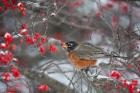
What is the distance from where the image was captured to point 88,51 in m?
6.03

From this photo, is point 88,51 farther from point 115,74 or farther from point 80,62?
point 115,74

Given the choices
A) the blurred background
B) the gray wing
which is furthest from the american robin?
the blurred background

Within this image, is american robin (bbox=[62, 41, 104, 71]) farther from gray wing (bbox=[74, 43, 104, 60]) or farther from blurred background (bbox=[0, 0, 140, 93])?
blurred background (bbox=[0, 0, 140, 93])

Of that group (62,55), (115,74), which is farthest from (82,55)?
(62,55)

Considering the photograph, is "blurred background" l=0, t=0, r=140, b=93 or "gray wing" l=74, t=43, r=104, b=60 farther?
"gray wing" l=74, t=43, r=104, b=60

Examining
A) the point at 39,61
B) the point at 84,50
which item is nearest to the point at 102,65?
the point at 84,50

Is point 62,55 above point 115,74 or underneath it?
underneath

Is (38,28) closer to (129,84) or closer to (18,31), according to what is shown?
(18,31)

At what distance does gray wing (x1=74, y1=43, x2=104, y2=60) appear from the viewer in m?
5.80

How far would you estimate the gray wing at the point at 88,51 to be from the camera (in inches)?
228

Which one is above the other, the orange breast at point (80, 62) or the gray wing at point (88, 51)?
the gray wing at point (88, 51)

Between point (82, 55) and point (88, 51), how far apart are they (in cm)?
15

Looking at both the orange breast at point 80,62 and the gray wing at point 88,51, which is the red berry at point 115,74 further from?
the orange breast at point 80,62

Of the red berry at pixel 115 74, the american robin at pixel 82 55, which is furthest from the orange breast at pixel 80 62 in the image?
the red berry at pixel 115 74
